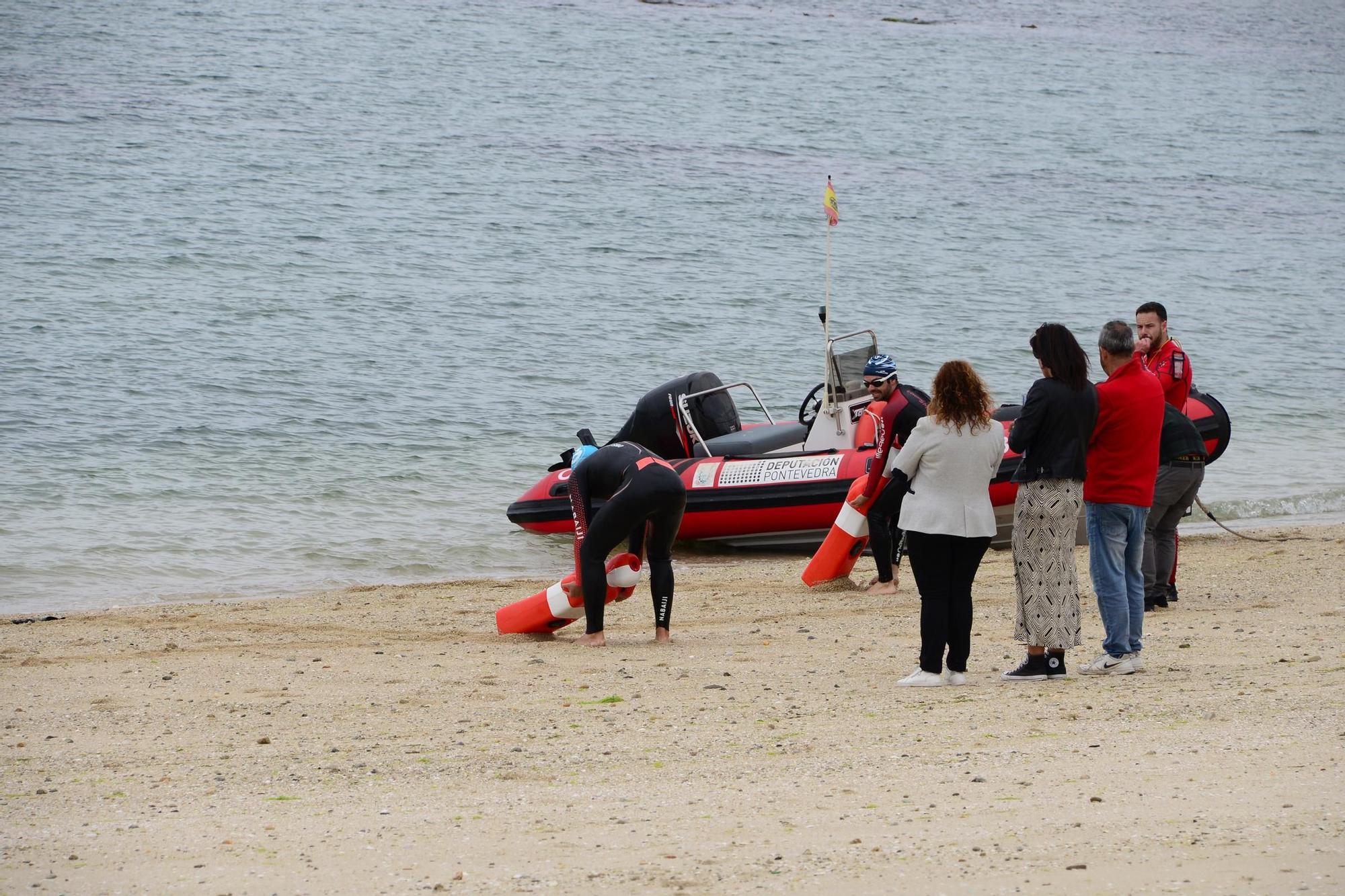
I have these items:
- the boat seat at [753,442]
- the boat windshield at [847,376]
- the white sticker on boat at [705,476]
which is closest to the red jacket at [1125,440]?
the boat windshield at [847,376]

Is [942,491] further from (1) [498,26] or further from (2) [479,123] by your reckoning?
(1) [498,26]

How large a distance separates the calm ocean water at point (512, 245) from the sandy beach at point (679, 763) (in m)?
4.14

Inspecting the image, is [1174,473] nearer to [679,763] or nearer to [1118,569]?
[1118,569]

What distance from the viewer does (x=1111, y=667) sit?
568 cm

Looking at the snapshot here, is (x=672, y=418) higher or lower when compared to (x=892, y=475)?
lower

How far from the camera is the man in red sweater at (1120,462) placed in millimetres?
5391

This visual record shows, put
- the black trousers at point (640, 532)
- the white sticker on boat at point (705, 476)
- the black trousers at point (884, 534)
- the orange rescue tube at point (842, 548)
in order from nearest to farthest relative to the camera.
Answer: the black trousers at point (640, 532), the black trousers at point (884, 534), the orange rescue tube at point (842, 548), the white sticker on boat at point (705, 476)

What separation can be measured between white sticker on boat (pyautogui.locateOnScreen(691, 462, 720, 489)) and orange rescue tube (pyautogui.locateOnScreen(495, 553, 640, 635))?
144 inches

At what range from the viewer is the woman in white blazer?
518 centimetres

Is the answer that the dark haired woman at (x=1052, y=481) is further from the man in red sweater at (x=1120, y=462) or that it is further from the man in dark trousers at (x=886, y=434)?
the man in dark trousers at (x=886, y=434)

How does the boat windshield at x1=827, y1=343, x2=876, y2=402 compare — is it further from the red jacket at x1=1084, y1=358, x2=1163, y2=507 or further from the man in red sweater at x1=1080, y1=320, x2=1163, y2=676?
the red jacket at x1=1084, y1=358, x2=1163, y2=507

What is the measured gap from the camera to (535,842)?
149 inches

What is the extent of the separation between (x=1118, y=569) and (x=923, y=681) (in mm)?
870

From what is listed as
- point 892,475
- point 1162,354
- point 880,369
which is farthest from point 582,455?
point 1162,354
